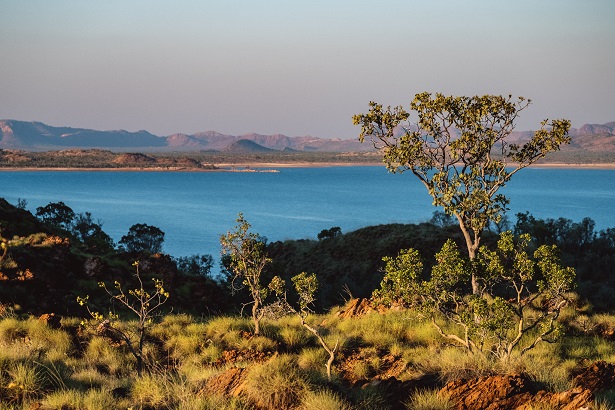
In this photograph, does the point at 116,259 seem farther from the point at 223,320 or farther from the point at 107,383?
the point at 107,383

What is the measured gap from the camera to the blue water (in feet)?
297

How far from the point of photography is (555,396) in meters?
6.91

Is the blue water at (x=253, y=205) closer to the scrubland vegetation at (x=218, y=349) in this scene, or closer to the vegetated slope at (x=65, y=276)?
the vegetated slope at (x=65, y=276)

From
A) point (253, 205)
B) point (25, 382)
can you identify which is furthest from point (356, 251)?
point (253, 205)

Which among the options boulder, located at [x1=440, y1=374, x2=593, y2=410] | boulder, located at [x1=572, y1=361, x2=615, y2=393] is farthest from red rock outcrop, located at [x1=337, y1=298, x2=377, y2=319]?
boulder, located at [x1=440, y1=374, x2=593, y2=410]

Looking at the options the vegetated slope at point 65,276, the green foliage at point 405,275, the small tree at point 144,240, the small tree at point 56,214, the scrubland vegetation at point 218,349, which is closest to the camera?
the scrubland vegetation at point 218,349

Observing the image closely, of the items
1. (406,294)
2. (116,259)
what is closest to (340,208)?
(116,259)

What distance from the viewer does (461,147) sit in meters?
15.2

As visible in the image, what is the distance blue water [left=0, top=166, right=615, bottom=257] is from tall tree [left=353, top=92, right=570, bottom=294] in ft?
178

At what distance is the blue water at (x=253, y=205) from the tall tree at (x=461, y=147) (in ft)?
178

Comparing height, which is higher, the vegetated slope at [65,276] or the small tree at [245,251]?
the small tree at [245,251]

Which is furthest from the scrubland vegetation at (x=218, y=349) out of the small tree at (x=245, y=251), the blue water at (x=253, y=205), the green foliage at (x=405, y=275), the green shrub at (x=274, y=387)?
the blue water at (x=253, y=205)

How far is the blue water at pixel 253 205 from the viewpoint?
297ft

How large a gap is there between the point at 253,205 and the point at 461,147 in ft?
375
